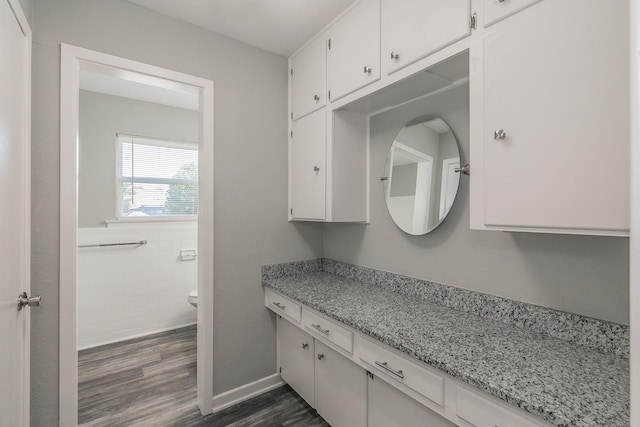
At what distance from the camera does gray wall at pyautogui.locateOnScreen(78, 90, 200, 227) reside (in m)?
2.97

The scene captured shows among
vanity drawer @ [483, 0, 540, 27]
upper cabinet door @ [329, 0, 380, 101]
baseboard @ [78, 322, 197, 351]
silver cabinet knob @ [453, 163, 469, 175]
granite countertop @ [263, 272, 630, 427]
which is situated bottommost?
baseboard @ [78, 322, 197, 351]

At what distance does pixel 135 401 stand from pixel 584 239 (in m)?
2.81

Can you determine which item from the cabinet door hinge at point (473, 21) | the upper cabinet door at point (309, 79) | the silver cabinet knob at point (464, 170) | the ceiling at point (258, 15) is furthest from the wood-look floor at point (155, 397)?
the ceiling at point (258, 15)

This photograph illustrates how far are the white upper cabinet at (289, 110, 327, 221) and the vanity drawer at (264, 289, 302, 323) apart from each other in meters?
0.59

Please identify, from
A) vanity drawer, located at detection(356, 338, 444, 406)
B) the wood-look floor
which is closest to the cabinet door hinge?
vanity drawer, located at detection(356, 338, 444, 406)

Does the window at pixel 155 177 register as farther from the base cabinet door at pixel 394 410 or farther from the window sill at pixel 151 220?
the base cabinet door at pixel 394 410

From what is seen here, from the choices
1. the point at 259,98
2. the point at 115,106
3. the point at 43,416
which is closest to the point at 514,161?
the point at 259,98

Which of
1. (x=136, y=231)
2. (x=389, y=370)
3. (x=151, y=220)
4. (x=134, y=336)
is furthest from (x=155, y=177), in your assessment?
(x=389, y=370)

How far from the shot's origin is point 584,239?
1.16m

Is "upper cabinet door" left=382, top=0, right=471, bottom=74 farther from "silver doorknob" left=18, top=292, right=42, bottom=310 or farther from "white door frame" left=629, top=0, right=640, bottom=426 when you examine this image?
"silver doorknob" left=18, top=292, right=42, bottom=310

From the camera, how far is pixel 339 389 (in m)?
1.69

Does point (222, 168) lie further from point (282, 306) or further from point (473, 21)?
point (473, 21)

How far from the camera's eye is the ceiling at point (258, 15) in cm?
175

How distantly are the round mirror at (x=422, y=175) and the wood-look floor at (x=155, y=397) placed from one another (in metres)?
1.42
